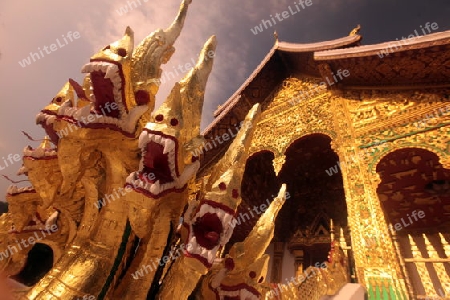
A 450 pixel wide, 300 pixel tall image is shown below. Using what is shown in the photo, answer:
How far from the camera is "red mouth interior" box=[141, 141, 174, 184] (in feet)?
3.34

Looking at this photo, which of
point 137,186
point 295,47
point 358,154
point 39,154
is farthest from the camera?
point 295,47

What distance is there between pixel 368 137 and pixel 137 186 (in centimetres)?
339

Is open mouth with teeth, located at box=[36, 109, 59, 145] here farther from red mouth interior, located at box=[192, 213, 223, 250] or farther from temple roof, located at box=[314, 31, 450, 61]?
temple roof, located at box=[314, 31, 450, 61]

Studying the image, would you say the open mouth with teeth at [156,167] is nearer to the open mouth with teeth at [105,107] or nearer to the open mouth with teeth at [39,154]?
the open mouth with teeth at [105,107]

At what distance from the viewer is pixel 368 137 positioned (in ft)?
11.7

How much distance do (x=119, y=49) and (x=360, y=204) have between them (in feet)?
9.82

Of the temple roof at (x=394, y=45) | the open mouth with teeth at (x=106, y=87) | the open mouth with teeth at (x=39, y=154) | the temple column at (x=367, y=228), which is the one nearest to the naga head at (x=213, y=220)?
the open mouth with teeth at (x=106, y=87)

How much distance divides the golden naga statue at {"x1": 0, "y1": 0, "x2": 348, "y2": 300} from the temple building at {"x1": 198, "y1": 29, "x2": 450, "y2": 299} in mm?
2042

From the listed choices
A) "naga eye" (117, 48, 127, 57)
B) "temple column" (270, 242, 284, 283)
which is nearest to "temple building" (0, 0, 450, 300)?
"naga eye" (117, 48, 127, 57)

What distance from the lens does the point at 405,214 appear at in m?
5.23

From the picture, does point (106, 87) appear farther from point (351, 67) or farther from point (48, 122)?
point (351, 67)

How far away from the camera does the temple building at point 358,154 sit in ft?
9.84

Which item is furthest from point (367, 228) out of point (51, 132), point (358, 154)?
point (51, 132)

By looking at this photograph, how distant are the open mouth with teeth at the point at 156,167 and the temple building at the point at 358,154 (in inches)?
90.4
